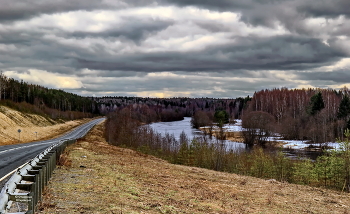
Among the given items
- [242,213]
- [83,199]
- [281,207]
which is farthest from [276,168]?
[83,199]

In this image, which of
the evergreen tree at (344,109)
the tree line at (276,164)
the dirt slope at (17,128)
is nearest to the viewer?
the tree line at (276,164)

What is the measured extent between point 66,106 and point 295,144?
14187cm

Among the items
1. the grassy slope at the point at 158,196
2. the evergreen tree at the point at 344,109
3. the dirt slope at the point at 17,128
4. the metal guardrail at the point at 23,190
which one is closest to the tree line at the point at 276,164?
the grassy slope at the point at 158,196

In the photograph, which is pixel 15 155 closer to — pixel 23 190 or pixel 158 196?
pixel 158 196

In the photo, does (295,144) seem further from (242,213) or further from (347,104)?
(242,213)

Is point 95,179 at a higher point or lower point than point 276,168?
higher

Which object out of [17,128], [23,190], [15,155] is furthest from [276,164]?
[17,128]

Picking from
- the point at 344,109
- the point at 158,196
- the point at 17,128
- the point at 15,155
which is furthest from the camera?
the point at 344,109

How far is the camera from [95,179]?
1560cm

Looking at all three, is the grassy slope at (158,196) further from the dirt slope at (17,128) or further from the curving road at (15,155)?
the dirt slope at (17,128)

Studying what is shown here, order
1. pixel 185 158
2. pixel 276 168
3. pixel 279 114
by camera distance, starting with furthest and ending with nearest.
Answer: pixel 279 114
pixel 185 158
pixel 276 168

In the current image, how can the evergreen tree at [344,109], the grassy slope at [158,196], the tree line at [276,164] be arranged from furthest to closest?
the evergreen tree at [344,109] < the tree line at [276,164] < the grassy slope at [158,196]

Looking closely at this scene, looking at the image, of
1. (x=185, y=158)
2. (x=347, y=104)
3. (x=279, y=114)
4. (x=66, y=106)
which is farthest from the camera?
(x=66, y=106)

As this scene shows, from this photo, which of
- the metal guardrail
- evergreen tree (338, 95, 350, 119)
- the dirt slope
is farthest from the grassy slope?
evergreen tree (338, 95, 350, 119)
